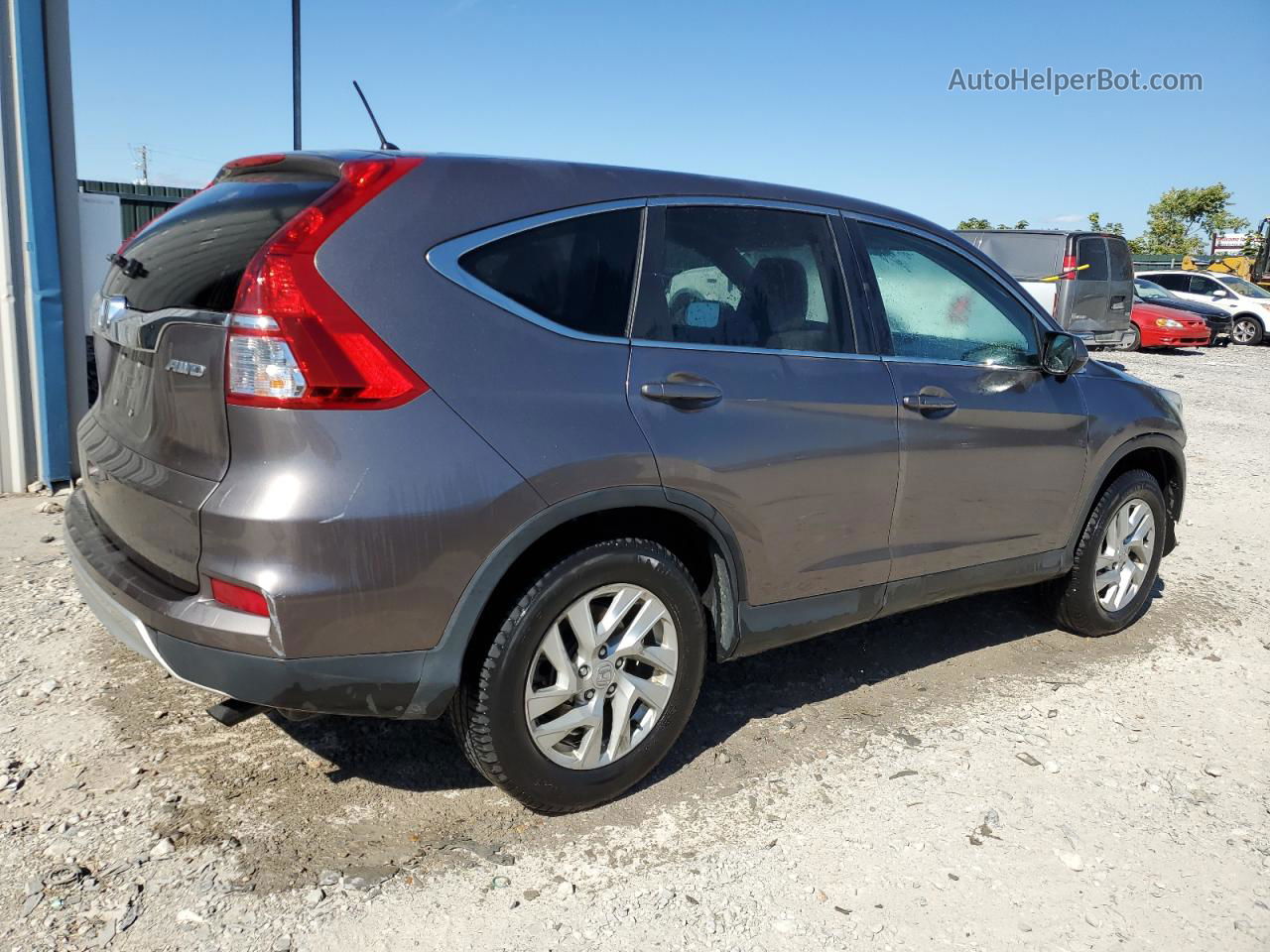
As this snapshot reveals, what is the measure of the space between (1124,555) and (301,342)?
391 cm

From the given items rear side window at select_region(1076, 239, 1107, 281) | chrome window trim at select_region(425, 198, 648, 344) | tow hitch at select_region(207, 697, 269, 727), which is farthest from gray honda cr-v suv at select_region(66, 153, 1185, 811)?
rear side window at select_region(1076, 239, 1107, 281)

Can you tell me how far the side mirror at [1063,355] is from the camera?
4.14 metres

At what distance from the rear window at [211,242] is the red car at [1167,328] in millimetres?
21365

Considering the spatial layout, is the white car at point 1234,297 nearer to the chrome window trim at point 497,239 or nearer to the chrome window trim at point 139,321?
the chrome window trim at point 497,239

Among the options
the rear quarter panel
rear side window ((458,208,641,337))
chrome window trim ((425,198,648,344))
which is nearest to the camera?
the rear quarter panel

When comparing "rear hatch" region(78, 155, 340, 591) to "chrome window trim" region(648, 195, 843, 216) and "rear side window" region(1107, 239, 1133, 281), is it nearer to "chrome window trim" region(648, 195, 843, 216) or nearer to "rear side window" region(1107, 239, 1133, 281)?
"chrome window trim" region(648, 195, 843, 216)

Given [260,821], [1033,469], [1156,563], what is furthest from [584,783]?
[1156,563]

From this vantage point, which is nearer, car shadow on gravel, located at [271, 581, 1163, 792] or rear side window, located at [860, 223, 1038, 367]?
car shadow on gravel, located at [271, 581, 1163, 792]

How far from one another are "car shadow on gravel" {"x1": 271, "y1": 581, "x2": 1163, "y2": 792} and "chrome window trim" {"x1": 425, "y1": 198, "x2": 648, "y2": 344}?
4.78 feet

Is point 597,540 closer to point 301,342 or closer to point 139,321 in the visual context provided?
point 301,342

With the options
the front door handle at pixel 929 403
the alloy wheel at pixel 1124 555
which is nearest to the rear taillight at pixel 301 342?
the front door handle at pixel 929 403

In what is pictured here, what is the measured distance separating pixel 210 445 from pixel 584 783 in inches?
55.4

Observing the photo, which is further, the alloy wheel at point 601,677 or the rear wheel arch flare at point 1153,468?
the rear wheel arch flare at point 1153,468

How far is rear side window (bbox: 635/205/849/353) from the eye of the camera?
10.2 feet
